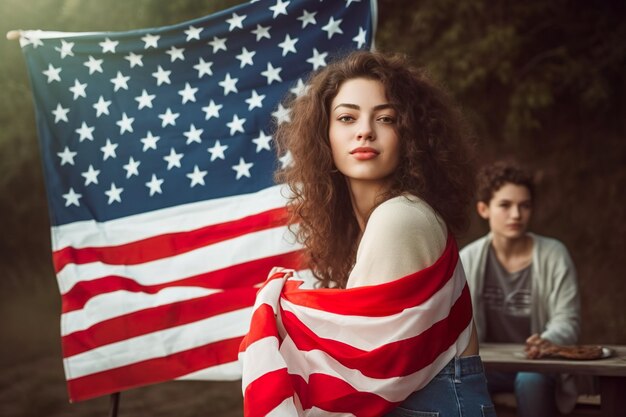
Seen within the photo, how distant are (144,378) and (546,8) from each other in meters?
5.53

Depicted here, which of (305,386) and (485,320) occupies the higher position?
(305,386)

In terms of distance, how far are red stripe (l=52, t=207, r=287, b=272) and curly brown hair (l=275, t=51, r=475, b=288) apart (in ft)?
1.52

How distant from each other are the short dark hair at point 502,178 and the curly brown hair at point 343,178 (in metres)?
1.67

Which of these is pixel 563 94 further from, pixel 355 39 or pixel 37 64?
pixel 37 64

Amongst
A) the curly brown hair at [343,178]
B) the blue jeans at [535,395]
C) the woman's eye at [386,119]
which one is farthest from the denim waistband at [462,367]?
the blue jeans at [535,395]

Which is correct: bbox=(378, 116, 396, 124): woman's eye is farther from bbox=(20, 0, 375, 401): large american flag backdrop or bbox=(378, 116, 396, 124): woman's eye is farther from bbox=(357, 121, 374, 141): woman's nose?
bbox=(20, 0, 375, 401): large american flag backdrop

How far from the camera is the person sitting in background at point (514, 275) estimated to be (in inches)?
142

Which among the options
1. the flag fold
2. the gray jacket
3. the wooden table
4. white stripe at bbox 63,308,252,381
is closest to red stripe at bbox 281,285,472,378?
the flag fold

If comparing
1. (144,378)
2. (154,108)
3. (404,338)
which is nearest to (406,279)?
(404,338)

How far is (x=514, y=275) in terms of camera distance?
12.5ft

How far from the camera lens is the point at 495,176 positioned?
3895 mm

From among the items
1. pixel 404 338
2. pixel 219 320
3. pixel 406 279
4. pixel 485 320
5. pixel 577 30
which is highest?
pixel 577 30

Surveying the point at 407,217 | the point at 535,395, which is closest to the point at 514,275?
the point at 535,395

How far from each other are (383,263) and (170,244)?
1339mm
